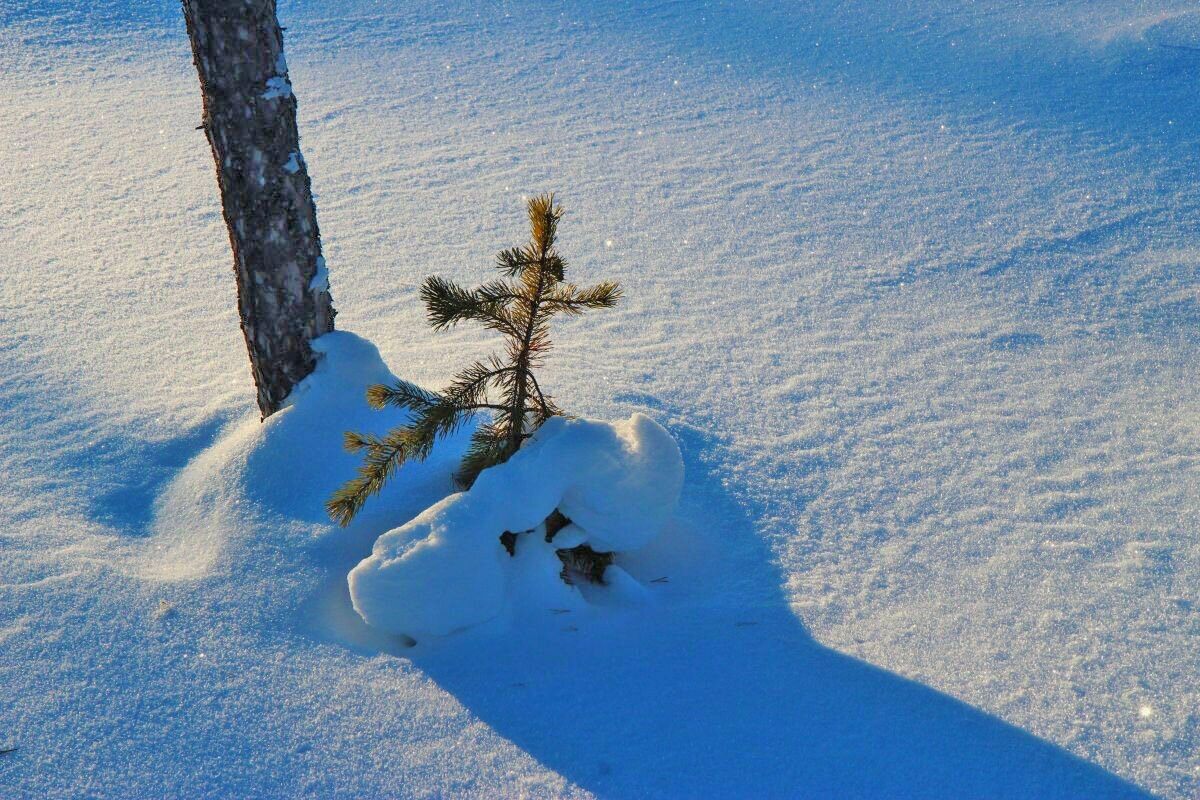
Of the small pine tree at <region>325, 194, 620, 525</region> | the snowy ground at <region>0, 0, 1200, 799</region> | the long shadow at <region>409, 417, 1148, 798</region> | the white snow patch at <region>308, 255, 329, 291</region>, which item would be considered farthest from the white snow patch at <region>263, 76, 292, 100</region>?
the long shadow at <region>409, 417, 1148, 798</region>

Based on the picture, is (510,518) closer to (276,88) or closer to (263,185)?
(263,185)

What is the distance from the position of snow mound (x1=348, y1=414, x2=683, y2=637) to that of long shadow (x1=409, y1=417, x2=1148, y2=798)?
0.18 metres

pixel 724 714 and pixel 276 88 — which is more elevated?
pixel 276 88

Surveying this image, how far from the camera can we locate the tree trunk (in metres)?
3.33

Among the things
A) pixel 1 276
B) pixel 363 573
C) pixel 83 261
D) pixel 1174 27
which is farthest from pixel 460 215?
pixel 1174 27

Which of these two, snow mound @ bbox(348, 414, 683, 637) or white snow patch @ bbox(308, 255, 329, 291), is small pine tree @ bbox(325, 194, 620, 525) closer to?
snow mound @ bbox(348, 414, 683, 637)

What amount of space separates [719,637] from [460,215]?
13.9 feet

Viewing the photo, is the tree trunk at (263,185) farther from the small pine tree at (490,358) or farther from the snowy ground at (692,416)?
the small pine tree at (490,358)


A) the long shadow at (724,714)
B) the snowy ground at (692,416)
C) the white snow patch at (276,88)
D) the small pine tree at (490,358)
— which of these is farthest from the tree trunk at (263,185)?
the long shadow at (724,714)

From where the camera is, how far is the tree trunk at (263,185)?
333cm

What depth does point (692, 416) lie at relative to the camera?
Answer: 14.8ft

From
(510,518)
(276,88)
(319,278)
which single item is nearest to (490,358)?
(510,518)

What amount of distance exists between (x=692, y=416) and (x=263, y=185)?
6.79ft

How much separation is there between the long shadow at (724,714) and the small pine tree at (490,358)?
1.90ft
